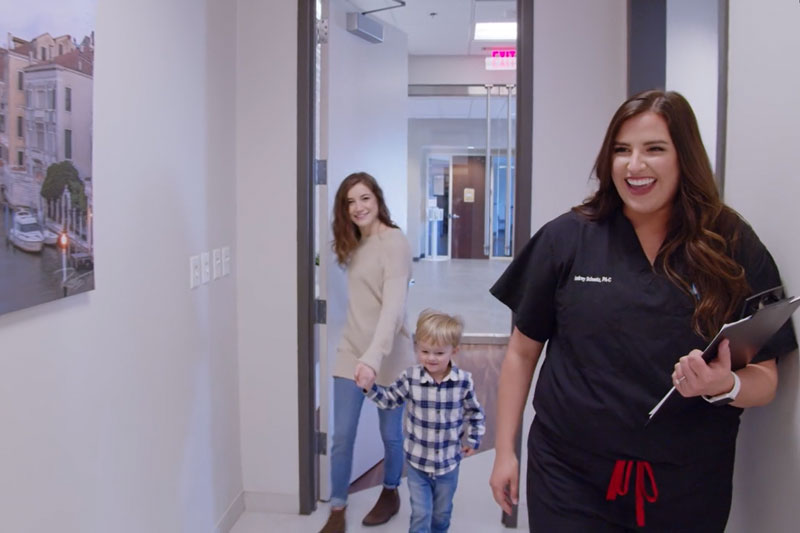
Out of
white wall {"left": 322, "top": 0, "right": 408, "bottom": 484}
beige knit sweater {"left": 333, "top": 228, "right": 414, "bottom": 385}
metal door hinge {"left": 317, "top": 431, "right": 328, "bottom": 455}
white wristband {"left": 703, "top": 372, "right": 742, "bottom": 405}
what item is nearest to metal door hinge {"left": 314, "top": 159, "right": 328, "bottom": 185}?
white wall {"left": 322, "top": 0, "right": 408, "bottom": 484}

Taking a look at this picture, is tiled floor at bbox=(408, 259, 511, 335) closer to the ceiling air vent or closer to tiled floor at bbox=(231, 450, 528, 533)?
tiled floor at bbox=(231, 450, 528, 533)

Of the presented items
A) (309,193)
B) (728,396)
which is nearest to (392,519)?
(309,193)

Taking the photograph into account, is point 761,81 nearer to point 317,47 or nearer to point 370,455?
point 317,47

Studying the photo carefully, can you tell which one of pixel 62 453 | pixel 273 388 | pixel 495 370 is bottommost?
pixel 495 370

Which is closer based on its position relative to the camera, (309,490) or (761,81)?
(761,81)

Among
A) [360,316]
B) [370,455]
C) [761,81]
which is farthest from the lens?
[370,455]

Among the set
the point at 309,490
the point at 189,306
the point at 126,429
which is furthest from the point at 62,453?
the point at 309,490

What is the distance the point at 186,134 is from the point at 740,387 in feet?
6.03

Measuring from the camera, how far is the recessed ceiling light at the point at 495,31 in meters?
5.69

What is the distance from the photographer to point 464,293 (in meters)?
8.33

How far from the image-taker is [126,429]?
1754mm

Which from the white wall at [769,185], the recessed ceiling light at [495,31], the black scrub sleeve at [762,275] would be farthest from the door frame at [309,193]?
the recessed ceiling light at [495,31]

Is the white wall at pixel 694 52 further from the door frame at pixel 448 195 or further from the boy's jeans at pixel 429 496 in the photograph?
the door frame at pixel 448 195

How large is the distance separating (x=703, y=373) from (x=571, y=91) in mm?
1850
